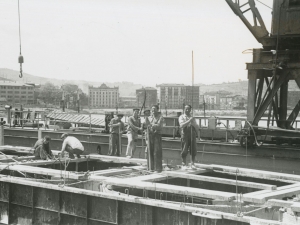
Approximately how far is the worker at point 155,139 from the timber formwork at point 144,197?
1.19ft

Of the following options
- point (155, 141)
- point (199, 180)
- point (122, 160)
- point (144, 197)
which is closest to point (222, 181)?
point (199, 180)

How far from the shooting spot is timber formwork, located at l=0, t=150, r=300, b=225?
34.3 ft

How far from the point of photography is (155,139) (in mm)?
14398

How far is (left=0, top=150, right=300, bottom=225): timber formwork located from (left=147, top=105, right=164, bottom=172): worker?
0.36m

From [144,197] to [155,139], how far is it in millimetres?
2442

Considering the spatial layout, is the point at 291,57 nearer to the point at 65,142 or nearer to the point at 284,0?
the point at 284,0

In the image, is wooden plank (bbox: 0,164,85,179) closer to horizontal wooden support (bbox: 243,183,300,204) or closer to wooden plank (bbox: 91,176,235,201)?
wooden plank (bbox: 91,176,235,201)

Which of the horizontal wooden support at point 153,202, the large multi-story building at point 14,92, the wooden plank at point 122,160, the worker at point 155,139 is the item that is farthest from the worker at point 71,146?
the large multi-story building at point 14,92

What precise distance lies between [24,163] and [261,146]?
9837 millimetres

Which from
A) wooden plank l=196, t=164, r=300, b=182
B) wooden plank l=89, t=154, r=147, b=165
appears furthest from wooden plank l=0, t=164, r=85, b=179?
wooden plank l=196, t=164, r=300, b=182

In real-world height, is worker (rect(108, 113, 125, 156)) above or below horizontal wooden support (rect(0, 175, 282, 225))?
above

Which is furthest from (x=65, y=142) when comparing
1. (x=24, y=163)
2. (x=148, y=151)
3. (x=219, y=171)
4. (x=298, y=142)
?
(x=298, y=142)

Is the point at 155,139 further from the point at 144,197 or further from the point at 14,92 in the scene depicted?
the point at 14,92

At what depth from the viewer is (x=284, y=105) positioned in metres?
23.3
